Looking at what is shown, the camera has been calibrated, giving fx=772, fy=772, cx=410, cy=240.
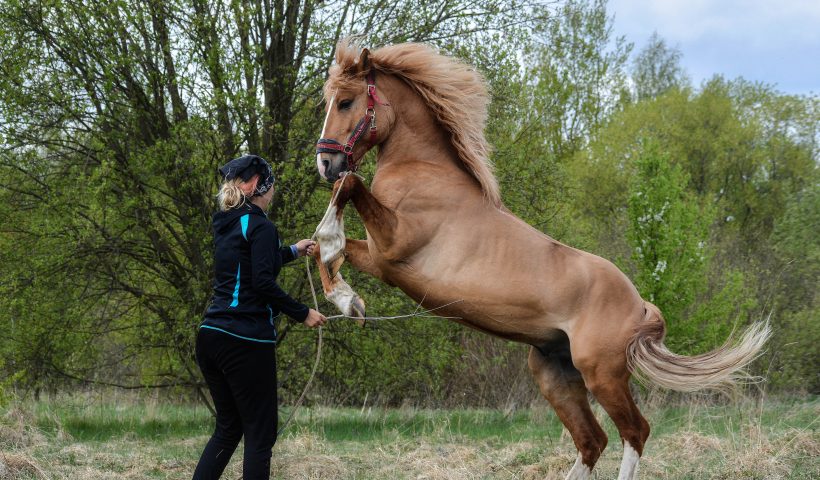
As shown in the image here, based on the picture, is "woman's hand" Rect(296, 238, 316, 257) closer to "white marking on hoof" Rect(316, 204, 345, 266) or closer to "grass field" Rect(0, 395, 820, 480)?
"white marking on hoof" Rect(316, 204, 345, 266)

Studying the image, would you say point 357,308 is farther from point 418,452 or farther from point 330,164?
point 418,452

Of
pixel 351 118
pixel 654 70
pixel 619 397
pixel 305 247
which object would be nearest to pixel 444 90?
pixel 351 118

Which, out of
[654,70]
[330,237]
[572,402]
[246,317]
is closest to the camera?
→ [246,317]

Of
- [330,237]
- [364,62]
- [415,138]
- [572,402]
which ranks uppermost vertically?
[364,62]

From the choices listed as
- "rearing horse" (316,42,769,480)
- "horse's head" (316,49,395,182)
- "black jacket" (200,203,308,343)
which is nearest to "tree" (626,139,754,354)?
"rearing horse" (316,42,769,480)

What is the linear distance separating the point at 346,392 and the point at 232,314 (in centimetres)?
987

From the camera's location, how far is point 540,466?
232 inches

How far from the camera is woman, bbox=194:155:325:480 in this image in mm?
3748

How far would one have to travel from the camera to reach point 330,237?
4188mm

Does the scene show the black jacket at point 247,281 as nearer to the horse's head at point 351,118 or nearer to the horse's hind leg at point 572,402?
the horse's head at point 351,118

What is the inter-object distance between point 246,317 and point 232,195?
2.03ft

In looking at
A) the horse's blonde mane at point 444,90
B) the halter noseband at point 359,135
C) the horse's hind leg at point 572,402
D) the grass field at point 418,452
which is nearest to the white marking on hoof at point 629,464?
the horse's hind leg at point 572,402

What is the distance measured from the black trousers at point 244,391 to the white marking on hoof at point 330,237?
59cm

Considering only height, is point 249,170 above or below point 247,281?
above
